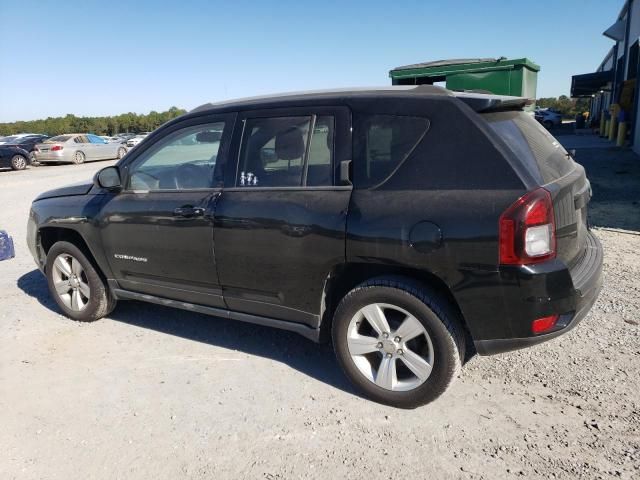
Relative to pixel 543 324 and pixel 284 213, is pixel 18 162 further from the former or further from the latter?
pixel 543 324

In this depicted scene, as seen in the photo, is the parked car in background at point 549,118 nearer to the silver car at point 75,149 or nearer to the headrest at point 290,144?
the silver car at point 75,149

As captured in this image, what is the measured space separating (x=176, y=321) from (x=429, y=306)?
2588mm

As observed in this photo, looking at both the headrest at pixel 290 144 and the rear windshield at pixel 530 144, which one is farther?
the headrest at pixel 290 144

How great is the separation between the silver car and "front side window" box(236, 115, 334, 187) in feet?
76.3

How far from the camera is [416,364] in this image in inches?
116

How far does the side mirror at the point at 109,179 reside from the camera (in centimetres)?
393

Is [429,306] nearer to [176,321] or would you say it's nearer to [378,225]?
[378,225]

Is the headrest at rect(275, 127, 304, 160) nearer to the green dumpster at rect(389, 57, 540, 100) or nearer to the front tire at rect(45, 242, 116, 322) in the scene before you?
the front tire at rect(45, 242, 116, 322)

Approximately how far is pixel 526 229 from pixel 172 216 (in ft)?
7.82

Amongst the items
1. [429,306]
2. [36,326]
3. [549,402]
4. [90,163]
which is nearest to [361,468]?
[429,306]

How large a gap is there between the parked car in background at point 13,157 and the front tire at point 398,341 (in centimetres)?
2255

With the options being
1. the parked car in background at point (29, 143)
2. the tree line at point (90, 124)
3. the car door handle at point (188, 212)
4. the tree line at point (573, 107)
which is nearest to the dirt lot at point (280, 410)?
the car door handle at point (188, 212)

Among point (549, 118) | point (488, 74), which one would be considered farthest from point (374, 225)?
point (549, 118)

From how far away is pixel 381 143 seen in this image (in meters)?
2.99
